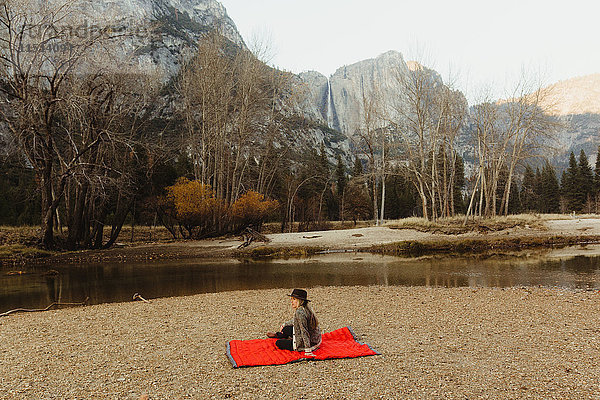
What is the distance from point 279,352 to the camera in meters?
5.65

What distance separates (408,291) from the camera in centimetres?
1102

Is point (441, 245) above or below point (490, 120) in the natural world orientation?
below

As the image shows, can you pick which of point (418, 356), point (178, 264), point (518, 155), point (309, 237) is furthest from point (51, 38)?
point (518, 155)

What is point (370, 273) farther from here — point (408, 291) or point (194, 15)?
point (194, 15)

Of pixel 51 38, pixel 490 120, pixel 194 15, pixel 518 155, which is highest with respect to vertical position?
pixel 194 15

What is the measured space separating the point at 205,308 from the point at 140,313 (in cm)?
138

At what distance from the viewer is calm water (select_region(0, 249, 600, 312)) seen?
40.1 feet

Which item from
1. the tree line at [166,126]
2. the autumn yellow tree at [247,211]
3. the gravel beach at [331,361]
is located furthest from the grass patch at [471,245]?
the gravel beach at [331,361]

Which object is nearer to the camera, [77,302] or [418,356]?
[418,356]

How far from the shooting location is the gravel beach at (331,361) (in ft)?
14.2

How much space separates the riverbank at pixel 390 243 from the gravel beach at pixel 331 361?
511 inches

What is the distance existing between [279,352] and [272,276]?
9515 millimetres

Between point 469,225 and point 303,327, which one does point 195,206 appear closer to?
point 469,225

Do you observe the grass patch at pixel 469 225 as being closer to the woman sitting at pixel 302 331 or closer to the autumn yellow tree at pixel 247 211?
the autumn yellow tree at pixel 247 211
